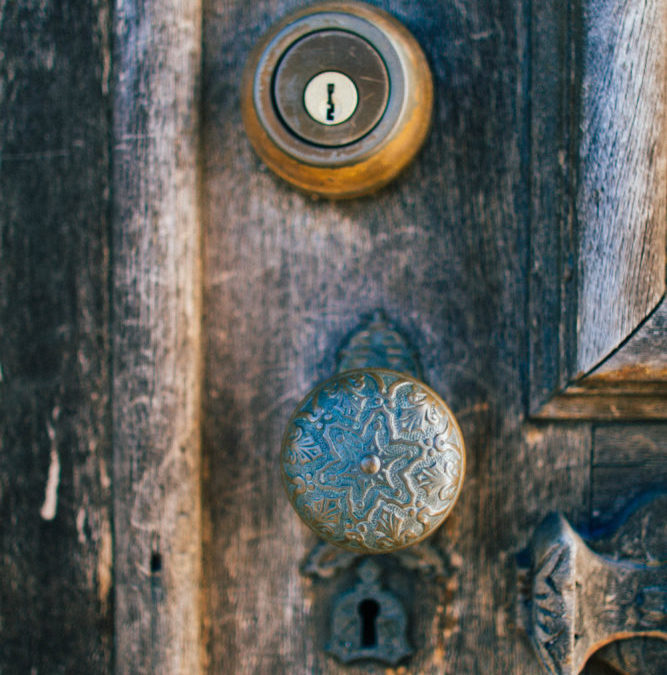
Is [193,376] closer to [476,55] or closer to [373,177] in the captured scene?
[373,177]

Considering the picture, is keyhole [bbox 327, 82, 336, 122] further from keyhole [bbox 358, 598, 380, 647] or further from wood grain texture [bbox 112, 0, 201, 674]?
keyhole [bbox 358, 598, 380, 647]

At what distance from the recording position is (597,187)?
438mm

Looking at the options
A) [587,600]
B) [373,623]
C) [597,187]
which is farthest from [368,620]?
[597,187]

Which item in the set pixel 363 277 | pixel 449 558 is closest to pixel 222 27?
pixel 363 277

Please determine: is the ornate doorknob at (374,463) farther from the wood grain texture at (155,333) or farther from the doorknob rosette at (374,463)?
the wood grain texture at (155,333)

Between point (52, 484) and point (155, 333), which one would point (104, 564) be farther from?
point (155, 333)

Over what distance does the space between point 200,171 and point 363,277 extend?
168 millimetres

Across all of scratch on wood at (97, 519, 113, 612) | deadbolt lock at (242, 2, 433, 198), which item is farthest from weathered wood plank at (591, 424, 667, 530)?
scratch on wood at (97, 519, 113, 612)

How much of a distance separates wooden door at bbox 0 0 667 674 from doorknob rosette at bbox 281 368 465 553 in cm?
9

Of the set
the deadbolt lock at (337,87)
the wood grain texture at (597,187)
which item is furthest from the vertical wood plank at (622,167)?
the deadbolt lock at (337,87)

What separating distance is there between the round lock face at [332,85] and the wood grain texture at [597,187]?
143mm

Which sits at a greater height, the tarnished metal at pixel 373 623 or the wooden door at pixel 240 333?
the wooden door at pixel 240 333

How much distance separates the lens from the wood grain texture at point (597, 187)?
425 millimetres

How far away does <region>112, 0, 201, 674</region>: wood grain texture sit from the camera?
476 mm
